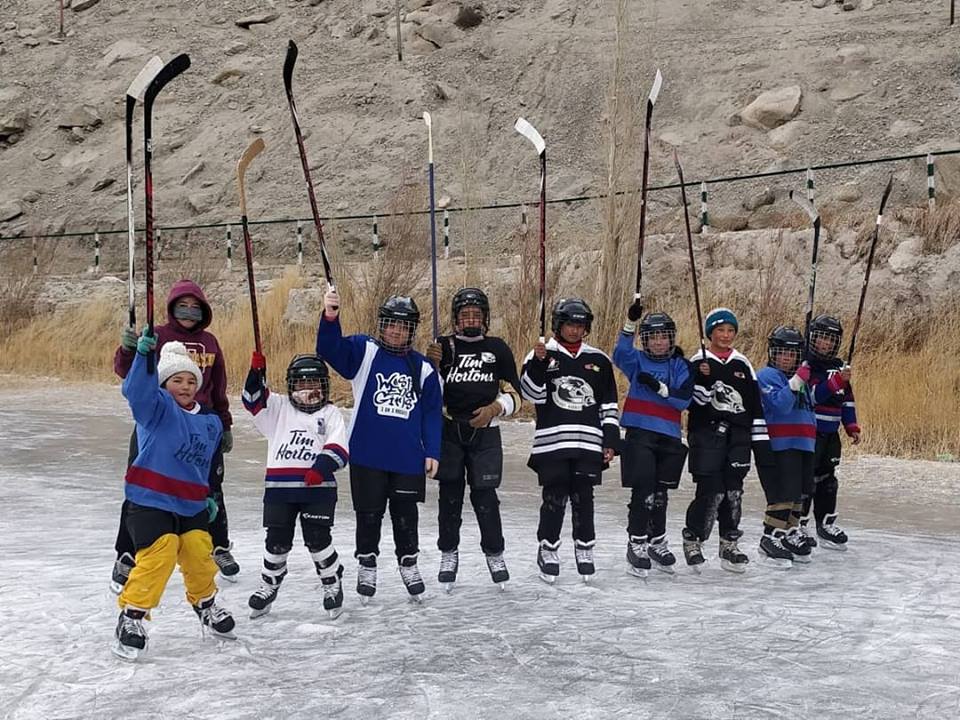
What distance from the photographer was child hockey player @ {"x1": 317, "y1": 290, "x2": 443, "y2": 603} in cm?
532

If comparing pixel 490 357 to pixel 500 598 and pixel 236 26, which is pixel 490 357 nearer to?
pixel 500 598

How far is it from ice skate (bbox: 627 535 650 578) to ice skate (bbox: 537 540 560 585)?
39cm

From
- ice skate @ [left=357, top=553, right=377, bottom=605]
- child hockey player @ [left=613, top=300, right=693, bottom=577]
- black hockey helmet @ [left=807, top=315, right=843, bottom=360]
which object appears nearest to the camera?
ice skate @ [left=357, top=553, right=377, bottom=605]

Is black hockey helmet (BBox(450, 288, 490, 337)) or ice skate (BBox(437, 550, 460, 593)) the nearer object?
ice skate (BBox(437, 550, 460, 593))

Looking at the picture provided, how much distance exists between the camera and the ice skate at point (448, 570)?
5566 millimetres

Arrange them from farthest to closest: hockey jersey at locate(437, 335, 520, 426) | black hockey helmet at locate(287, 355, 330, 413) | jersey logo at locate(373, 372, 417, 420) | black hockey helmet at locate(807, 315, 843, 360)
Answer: black hockey helmet at locate(807, 315, 843, 360), hockey jersey at locate(437, 335, 520, 426), jersey logo at locate(373, 372, 417, 420), black hockey helmet at locate(287, 355, 330, 413)

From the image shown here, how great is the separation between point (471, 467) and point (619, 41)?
8.28 metres

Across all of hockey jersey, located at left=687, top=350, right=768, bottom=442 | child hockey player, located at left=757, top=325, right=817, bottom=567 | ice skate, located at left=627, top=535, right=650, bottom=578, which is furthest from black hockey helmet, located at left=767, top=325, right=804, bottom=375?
ice skate, located at left=627, top=535, right=650, bottom=578

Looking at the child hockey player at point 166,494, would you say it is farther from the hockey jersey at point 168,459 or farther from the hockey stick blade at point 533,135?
the hockey stick blade at point 533,135

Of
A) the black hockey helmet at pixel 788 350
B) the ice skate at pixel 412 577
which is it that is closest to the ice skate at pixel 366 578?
the ice skate at pixel 412 577

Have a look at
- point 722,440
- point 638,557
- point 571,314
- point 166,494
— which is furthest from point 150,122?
point 722,440

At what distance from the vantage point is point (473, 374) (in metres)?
5.73

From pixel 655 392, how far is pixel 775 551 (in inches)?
44.2

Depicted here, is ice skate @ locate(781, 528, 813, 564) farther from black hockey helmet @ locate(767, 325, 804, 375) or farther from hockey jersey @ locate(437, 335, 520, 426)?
hockey jersey @ locate(437, 335, 520, 426)
